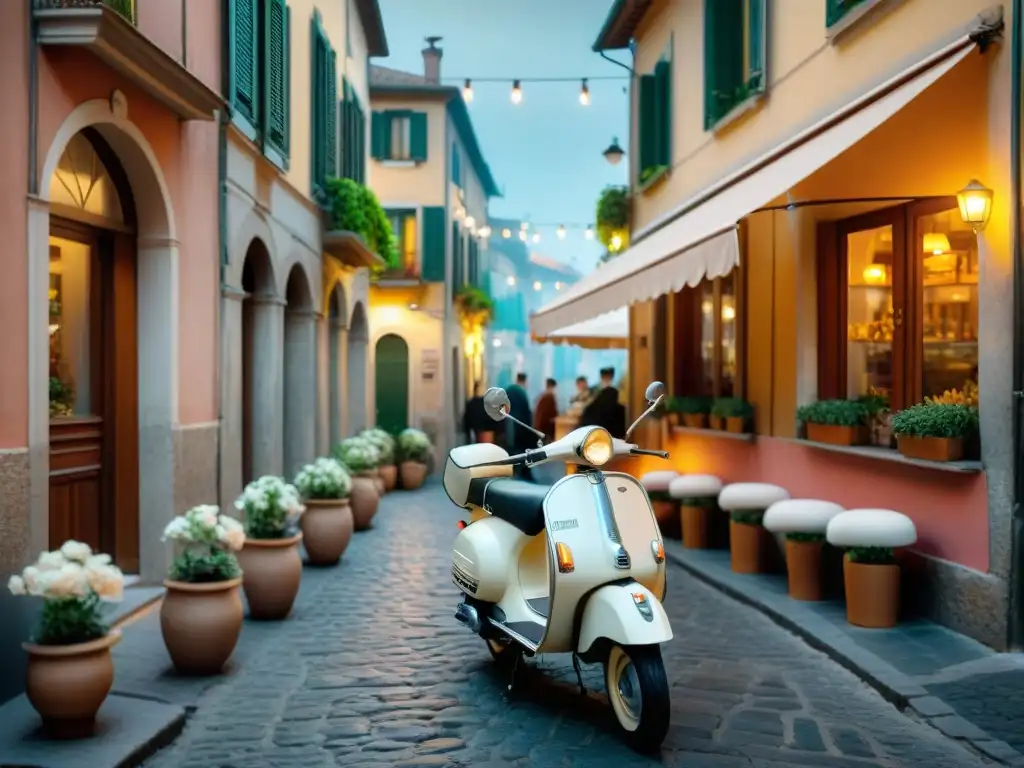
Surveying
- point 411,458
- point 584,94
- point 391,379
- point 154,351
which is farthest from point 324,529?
point 391,379

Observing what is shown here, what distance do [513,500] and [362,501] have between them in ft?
24.5

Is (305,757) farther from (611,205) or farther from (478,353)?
(478,353)

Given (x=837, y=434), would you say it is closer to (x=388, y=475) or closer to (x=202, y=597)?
(x=202, y=597)

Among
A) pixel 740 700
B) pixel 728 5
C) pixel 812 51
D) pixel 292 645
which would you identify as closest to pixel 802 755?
pixel 740 700

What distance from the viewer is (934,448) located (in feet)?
23.2

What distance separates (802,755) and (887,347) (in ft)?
15.3

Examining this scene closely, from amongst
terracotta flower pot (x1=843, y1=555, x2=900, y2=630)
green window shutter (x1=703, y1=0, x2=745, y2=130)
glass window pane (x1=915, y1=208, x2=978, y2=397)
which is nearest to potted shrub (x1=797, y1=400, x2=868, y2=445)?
glass window pane (x1=915, y1=208, x2=978, y2=397)

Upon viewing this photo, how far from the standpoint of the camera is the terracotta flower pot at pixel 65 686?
4801 mm

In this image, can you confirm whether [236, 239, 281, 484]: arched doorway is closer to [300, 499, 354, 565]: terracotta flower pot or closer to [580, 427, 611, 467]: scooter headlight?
[300, 499, 354, 565]: terracotta flower pot

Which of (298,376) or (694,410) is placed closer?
(694,410)

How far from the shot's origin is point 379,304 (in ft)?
86.3

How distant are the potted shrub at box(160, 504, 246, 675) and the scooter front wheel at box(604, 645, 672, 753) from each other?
91.6 inches

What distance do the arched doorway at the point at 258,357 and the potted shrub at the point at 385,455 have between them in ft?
14.8

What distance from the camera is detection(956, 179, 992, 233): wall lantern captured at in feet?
22.1
